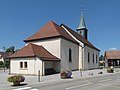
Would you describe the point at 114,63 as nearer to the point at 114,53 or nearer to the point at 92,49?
the point at 114,53

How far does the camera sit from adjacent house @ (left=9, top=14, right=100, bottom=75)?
32969 millimetres

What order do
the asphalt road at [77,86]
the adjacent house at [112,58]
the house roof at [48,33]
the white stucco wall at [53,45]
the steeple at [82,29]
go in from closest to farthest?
the asphalt road at [77,86] < the white stucco wall at [53,45] < the house roof at [48,33] < the steeple at [82,29] < the adjacent house at [112,58]

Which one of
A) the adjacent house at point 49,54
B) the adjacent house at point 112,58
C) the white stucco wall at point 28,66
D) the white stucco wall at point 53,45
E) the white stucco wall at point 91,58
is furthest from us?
the adjacent house at point 112,58

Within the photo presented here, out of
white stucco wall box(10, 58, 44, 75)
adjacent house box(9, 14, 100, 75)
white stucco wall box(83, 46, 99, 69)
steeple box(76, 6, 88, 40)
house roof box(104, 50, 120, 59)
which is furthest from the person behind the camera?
house roof box(104, 50, 120, 59)

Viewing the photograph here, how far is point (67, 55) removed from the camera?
4106cm

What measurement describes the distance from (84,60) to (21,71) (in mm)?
18881

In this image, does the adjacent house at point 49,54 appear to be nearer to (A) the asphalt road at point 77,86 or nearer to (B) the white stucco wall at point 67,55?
(B) the white stucco wall at point 67,55

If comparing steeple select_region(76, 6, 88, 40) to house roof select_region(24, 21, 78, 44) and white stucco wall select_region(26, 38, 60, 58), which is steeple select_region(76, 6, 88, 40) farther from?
white stucco wall select_region(26, 38, 60, 58)

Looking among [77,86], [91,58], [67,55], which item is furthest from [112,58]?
[77,86]

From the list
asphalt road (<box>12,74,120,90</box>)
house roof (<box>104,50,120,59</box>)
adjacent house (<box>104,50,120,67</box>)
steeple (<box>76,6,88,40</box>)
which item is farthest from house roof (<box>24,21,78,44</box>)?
house roof (<box>104,50,120,59</box>)

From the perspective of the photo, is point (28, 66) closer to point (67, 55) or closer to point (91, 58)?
point (67, 55)

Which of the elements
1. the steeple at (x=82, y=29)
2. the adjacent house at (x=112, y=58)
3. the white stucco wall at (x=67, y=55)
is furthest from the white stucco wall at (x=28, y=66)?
the adjacent house at (x=112, y=58)

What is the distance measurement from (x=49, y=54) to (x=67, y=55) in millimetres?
5000

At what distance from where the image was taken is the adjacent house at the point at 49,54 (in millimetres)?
32969
